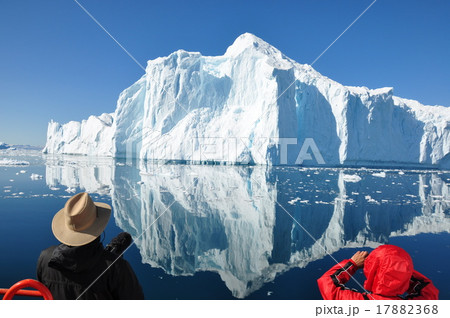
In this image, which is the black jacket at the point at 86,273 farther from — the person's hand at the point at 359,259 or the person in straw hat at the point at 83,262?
the person's hand at the point at 359,259

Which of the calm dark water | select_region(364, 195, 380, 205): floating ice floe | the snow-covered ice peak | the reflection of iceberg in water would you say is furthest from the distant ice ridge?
the calm dark water

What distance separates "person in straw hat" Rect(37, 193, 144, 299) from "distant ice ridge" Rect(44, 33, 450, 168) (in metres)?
21.8

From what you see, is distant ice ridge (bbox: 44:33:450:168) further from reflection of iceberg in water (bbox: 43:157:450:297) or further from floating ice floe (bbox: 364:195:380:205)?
reflection of iceberg in water (bbox: 43:157:450:297)

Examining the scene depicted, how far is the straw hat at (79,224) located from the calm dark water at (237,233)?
2.67m

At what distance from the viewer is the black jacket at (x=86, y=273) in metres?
1.28

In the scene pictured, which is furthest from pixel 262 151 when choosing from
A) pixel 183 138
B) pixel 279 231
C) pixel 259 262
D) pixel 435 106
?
pixel 435 106

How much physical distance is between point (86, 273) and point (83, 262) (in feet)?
0.25

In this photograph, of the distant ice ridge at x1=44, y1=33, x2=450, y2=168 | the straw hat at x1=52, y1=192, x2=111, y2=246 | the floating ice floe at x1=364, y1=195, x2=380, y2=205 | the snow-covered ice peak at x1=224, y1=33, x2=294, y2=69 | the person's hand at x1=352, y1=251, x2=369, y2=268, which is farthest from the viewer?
the snow-covered ice peak at x1=224, y1=33, x2=294, y2=69

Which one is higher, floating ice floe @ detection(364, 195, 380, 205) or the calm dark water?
floating ice floe @ detection(364, 195, 380, 205)

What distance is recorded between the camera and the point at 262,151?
22984 mm

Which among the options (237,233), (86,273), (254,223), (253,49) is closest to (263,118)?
(253,49)

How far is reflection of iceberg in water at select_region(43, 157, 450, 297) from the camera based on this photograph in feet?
16.1

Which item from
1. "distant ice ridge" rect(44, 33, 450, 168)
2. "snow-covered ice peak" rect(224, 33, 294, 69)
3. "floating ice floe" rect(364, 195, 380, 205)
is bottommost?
"floating ice floe" rect(364, 195, 380, 205)
